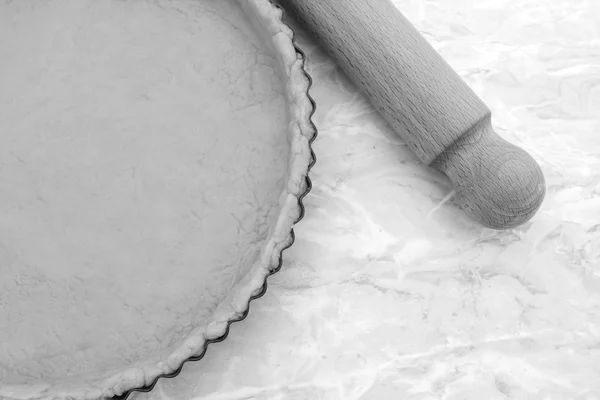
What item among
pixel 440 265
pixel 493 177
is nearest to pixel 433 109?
pixel 493 177

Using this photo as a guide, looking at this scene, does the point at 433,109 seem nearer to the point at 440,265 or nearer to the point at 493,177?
the point at 493,177

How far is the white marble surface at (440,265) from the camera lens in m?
0.92

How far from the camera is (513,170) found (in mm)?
845

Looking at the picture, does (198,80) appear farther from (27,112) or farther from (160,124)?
(27,112)

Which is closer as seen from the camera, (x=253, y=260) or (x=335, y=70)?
(x=253, y=260)

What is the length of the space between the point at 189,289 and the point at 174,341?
7 centimetres

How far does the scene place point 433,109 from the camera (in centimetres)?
86

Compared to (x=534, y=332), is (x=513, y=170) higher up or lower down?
higher up

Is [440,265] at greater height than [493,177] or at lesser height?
lesser

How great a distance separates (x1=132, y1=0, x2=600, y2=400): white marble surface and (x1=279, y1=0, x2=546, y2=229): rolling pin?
8cm

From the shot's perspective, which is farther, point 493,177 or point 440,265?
point 440,265

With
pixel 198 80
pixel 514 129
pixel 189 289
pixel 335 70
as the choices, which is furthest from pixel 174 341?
pixel 514 129

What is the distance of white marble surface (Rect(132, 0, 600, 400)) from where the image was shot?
920mm

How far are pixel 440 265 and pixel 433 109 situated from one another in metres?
0.26
